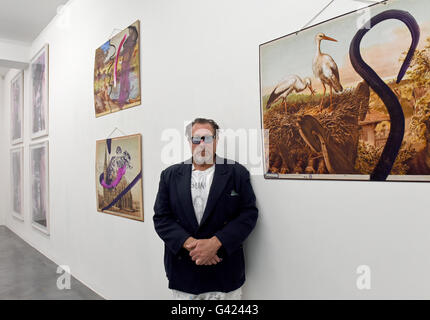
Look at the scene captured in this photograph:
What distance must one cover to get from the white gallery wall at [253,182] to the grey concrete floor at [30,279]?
206mm

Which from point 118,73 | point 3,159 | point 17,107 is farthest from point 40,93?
point 3,159

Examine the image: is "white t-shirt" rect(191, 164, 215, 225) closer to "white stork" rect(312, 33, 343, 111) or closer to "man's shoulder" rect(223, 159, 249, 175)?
"man's shoulder" rect(223, 159, 249, 175)

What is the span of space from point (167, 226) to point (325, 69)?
1.26 metres

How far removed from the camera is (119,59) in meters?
3.03

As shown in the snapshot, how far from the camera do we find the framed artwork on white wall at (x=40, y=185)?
4.74 meters

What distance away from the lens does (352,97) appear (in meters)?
1.43

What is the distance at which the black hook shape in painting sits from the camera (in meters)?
1.26

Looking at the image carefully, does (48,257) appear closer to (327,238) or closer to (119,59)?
(119,59)

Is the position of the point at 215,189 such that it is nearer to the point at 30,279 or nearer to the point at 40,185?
the point at 30,279

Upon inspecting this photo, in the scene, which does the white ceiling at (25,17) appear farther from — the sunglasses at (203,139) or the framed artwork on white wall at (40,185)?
the sunglasses at (203,139)

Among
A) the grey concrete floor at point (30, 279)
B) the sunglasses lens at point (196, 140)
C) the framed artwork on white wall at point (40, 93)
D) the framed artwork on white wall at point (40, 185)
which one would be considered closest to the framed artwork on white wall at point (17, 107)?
the framed artwork on white wall at point (40, 93)
